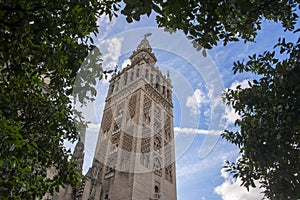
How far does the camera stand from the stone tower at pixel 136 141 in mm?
23734

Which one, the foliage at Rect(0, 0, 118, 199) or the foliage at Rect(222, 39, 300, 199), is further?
the foliage at Rect(222, 39, 300, 199)

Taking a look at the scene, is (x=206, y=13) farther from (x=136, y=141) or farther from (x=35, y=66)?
(x=136, y=141)

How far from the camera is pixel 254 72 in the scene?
289 inches

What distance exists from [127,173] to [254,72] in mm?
18960

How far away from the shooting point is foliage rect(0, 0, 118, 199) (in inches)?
153

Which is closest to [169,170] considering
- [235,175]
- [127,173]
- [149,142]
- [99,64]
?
[149,142]

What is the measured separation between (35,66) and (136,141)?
22738mm

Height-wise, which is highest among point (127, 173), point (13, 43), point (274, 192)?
point (127, 173)

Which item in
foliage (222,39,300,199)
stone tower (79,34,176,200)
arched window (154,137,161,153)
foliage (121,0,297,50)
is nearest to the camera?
foliage (121,0,297,50)

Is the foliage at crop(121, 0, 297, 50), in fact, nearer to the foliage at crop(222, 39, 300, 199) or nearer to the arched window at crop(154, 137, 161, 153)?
the foliage at crop(222, 39, 300, 199)

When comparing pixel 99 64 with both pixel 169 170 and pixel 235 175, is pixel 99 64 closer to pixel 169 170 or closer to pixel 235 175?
pixel 235 175

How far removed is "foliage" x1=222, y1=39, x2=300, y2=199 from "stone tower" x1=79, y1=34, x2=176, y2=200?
47.4 ft

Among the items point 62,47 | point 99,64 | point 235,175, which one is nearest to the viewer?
point 62,47

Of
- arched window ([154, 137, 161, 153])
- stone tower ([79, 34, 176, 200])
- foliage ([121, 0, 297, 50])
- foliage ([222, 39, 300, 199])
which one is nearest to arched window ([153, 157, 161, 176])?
stone tower ([79, 34, 176, 200])
